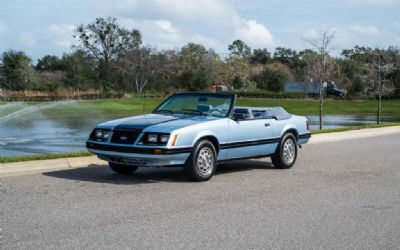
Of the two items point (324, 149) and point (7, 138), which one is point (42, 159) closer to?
point (324, 149)

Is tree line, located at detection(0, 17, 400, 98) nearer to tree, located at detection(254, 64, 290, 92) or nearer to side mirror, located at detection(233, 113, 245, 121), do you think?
tree, located at detection(254, 64, 290, 92)

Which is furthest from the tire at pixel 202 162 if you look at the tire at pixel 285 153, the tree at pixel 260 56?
the tree at pixel 260 56

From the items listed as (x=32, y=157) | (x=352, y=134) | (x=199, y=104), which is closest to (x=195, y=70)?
(x=352, y=134)

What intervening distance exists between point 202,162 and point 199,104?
59.8 inches

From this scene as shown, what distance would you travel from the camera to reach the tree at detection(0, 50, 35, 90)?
53156 mm

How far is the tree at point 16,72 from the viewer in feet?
174

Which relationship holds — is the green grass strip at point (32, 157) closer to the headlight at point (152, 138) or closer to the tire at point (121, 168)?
the tire at point (121, 168)

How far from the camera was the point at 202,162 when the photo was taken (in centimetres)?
979

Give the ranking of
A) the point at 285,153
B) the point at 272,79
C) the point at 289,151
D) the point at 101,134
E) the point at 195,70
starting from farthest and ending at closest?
the point at 272,79, the point at 195,70, the point at 289,151, the point at 285,153, the point at 101,134

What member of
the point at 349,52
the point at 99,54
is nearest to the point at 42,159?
the point at 99,54

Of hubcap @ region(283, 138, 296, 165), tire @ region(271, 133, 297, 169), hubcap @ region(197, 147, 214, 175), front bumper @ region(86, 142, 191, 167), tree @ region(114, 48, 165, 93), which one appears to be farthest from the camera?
tree @ region(114, 48, 165, 93)

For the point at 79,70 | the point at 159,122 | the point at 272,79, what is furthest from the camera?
the point at 272,79

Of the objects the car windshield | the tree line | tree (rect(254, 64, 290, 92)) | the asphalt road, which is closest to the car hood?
the car windshield

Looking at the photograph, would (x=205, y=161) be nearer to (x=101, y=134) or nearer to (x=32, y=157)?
(x=101, y=134)
